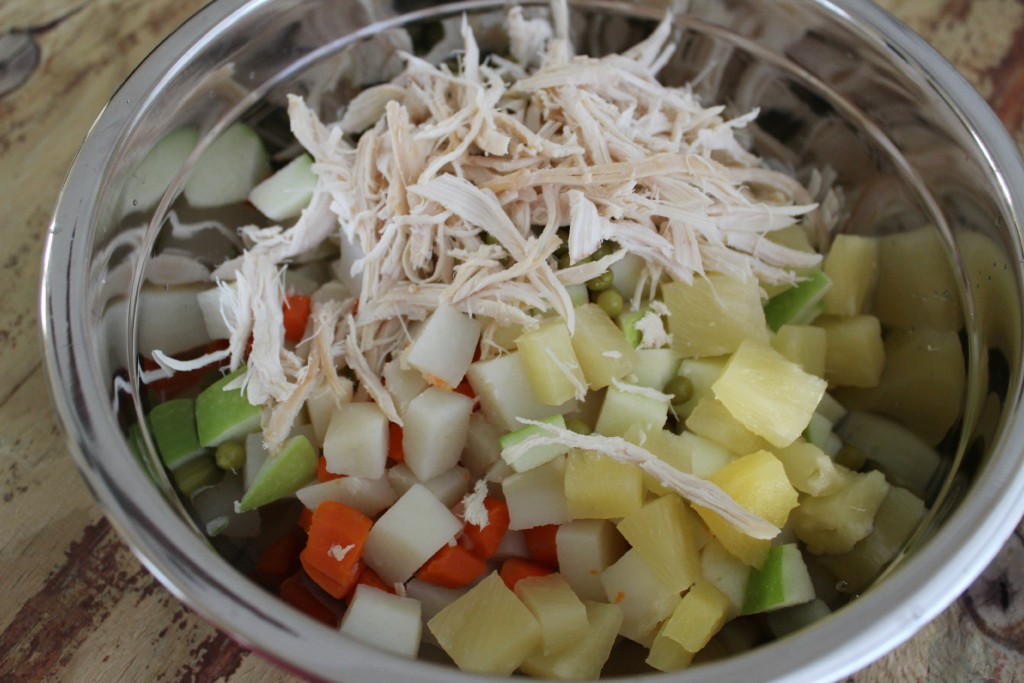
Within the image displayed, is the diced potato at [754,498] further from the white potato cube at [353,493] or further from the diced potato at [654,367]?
the white potato cube at [353,493]

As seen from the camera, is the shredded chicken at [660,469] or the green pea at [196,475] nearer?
the shredded chicken at [660,469]

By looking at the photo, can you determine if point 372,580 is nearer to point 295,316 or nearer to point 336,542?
point 336,542

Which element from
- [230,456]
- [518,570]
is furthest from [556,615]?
[230,456]

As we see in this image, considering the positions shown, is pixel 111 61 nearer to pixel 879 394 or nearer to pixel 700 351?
pixel 700 351

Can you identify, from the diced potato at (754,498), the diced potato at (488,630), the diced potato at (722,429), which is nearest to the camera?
the diced potato at (488,630)

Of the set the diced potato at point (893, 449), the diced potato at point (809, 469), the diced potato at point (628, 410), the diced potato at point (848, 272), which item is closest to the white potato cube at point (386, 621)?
the diced potato at point (628, 410)

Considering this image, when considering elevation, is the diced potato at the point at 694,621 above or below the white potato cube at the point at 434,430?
below

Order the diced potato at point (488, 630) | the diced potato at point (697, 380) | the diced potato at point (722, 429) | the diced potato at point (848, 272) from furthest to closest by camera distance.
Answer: the diced potato at point (848, 272) < the diced potato at point (697, 380) < the diced potato at point (722, 429) < the diced potato at point (488, 630)
